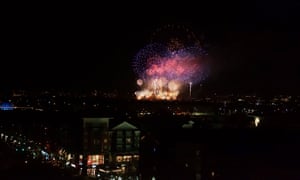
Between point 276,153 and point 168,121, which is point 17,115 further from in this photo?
point 276,153

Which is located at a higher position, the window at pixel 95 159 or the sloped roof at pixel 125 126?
the sloped roof at pixel 125 126

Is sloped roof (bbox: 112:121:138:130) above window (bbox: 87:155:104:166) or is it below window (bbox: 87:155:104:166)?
above

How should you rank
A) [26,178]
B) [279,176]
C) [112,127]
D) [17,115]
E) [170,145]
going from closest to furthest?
[279,176]
[170,145]
[26,178]
[112,127]
[17,115]

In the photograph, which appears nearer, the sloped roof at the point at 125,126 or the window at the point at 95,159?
the window at the point at 95,159

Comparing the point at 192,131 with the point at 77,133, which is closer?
the point at 192,131

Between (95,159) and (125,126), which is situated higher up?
(125,126)

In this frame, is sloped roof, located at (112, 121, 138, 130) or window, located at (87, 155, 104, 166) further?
sloped roof, located at (112, 121, 138, 130)

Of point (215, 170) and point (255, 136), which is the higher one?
point (255, 136)

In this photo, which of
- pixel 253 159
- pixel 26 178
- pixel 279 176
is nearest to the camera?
pixel 279 176

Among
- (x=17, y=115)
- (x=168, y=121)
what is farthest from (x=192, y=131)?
(x=17, y=115)

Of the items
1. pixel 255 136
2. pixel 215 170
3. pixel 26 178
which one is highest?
pixel 255 136

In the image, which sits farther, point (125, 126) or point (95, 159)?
point (125, 126)
